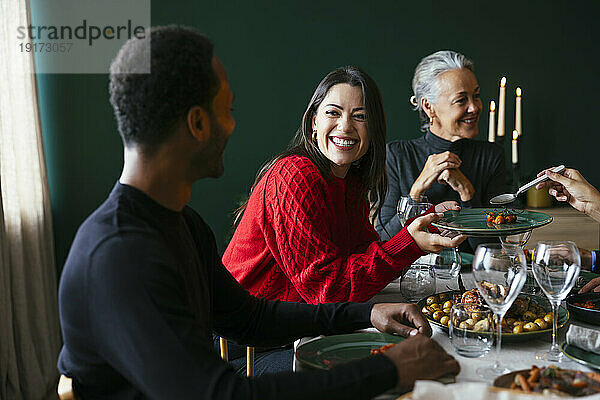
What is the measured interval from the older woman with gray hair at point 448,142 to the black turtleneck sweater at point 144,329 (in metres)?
1.83

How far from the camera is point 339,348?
1.27 meters

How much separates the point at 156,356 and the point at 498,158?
242 cm

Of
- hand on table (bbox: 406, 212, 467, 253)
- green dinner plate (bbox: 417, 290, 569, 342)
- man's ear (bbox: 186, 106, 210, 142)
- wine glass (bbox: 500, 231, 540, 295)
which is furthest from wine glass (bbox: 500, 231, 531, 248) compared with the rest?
man's ear (bbox: 186, 106, 210, 142)

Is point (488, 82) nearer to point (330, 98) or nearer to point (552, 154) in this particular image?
point (552, 154)

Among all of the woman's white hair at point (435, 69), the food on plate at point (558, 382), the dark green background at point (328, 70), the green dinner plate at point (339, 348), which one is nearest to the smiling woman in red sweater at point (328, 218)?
the green dinner plate at point (339, 348)

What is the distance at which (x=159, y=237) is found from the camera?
3.45 ft

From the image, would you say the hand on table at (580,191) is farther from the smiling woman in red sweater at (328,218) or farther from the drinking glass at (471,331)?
the drinking glass at (471,331)

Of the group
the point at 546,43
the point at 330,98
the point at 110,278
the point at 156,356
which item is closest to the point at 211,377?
the point at 156,356

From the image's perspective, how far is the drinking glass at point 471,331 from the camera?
1.20 m

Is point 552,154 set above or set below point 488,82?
below

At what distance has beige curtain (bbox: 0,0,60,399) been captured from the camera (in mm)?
2760

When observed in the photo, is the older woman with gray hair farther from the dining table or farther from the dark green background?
the dining table

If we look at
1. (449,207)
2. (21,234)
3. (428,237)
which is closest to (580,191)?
(449,207)

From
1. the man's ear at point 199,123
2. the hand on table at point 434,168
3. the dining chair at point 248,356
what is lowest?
the dining chair at point 248,356
